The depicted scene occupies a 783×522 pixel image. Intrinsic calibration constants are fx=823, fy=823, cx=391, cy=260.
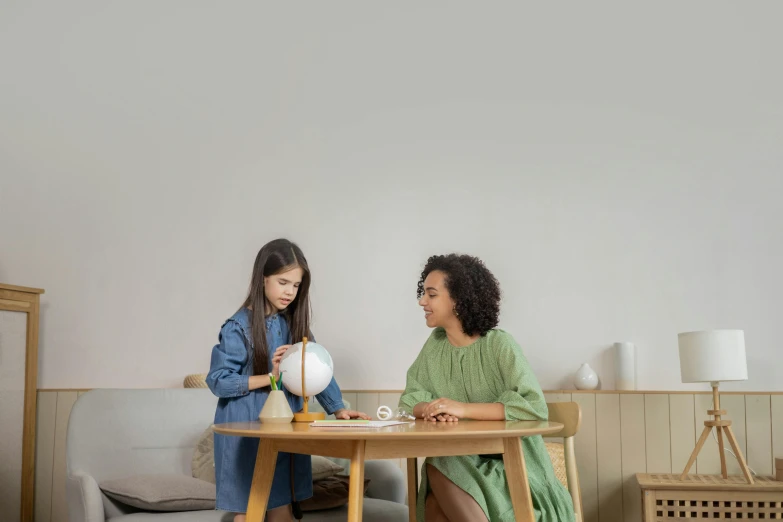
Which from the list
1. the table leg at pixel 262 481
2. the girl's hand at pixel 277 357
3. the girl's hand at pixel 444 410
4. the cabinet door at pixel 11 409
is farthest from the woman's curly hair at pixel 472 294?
the cabinet door at pixel 11 409

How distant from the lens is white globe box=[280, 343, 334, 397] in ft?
7.13

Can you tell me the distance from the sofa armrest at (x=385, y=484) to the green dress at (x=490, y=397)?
482 mm

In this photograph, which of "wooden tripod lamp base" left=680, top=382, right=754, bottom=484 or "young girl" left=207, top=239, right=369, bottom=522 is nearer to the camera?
"young girl" left=207, top=239, right=369, bottom=522

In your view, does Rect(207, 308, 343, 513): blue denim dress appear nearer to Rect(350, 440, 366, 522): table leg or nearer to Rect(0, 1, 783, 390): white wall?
Rect(350, 440, 366, 522): table leg

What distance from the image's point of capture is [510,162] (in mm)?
3623

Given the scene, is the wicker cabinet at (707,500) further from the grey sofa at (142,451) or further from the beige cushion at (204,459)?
the beige cushion at (204,459)

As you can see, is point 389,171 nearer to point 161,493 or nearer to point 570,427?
point 570,427

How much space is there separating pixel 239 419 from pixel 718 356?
1.78 m

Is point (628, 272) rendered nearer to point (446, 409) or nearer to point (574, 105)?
point (574, 105)

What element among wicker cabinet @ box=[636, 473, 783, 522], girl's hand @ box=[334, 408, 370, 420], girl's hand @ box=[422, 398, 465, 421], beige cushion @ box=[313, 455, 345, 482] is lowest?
wicker cabinet @ box=[636, 473, 783, 522]

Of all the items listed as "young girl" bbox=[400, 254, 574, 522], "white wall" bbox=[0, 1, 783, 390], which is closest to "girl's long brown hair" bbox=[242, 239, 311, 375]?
"young girl" bbox=[400, 254, 574, 522]

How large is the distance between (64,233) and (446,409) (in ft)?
8.14

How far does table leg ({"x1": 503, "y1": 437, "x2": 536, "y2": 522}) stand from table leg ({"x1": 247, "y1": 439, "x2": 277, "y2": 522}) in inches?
22.6

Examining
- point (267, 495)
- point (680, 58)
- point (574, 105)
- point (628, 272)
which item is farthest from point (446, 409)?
point (680, 58)
